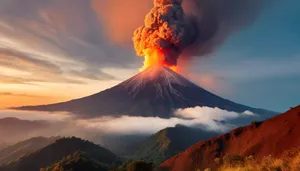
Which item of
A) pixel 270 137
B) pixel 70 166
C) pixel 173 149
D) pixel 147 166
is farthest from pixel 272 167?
pixel 173 149

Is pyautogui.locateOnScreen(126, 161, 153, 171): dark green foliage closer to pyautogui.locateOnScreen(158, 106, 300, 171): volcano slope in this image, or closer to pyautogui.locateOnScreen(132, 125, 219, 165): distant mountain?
pyautogui.locateOnScreen(158, 106, 300, 171): volcano slope

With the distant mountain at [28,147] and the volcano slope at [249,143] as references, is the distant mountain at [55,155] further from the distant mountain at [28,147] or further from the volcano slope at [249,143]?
the volcano slope at [249,143]

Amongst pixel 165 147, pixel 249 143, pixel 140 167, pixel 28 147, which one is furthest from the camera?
pixel 28 147

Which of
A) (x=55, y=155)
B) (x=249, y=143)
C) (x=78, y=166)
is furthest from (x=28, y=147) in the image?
(x=249, y=143)

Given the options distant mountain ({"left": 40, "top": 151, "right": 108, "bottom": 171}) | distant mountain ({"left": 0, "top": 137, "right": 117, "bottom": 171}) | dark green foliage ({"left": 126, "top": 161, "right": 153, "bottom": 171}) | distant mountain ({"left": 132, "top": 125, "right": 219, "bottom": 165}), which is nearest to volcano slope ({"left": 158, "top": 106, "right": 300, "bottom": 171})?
dark green foliage ({"left": 126, "top": 161, "right": 153, "bottom": 171})

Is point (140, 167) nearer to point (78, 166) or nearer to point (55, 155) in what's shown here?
point (78, 166)

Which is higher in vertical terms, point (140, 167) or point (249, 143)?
point (249, 143)
